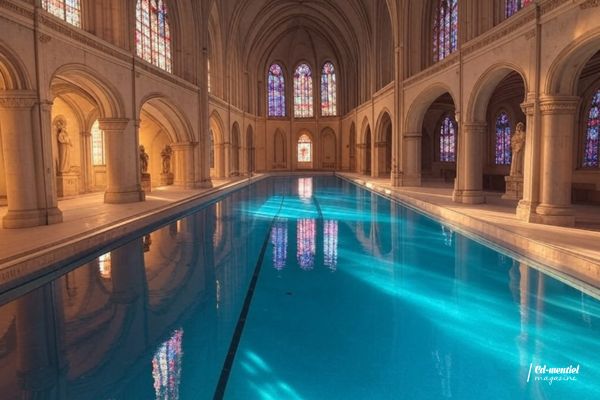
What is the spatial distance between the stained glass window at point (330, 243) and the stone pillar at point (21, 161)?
23.1 ft

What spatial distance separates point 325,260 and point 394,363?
4479 millimetres

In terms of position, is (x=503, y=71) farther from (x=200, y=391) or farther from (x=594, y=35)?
(x=200, y=391)

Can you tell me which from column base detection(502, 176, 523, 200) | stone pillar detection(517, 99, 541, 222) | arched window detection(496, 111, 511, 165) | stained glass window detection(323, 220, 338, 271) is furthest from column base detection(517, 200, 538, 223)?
arched window detection(496, 111, 511, 165)

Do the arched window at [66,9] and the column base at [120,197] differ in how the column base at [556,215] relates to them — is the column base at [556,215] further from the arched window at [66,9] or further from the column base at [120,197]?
the arched window at [66,9]

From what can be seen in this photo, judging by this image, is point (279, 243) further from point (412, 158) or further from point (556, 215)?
point (412, 158)

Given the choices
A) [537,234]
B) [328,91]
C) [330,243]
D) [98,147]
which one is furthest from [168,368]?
[328,91]

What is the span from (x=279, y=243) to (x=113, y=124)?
867 cm

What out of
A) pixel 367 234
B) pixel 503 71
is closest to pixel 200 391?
pixel 367 234

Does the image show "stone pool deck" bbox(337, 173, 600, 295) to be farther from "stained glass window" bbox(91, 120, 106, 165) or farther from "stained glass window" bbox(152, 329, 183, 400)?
"stained glass window" bbox(91, 120, 106, 165)

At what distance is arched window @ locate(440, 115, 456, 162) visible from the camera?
30.6 m

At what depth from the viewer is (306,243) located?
10.6 metres

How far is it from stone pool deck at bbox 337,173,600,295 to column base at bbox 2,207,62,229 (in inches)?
413

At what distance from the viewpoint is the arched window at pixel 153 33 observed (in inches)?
749

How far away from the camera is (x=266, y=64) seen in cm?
4888
